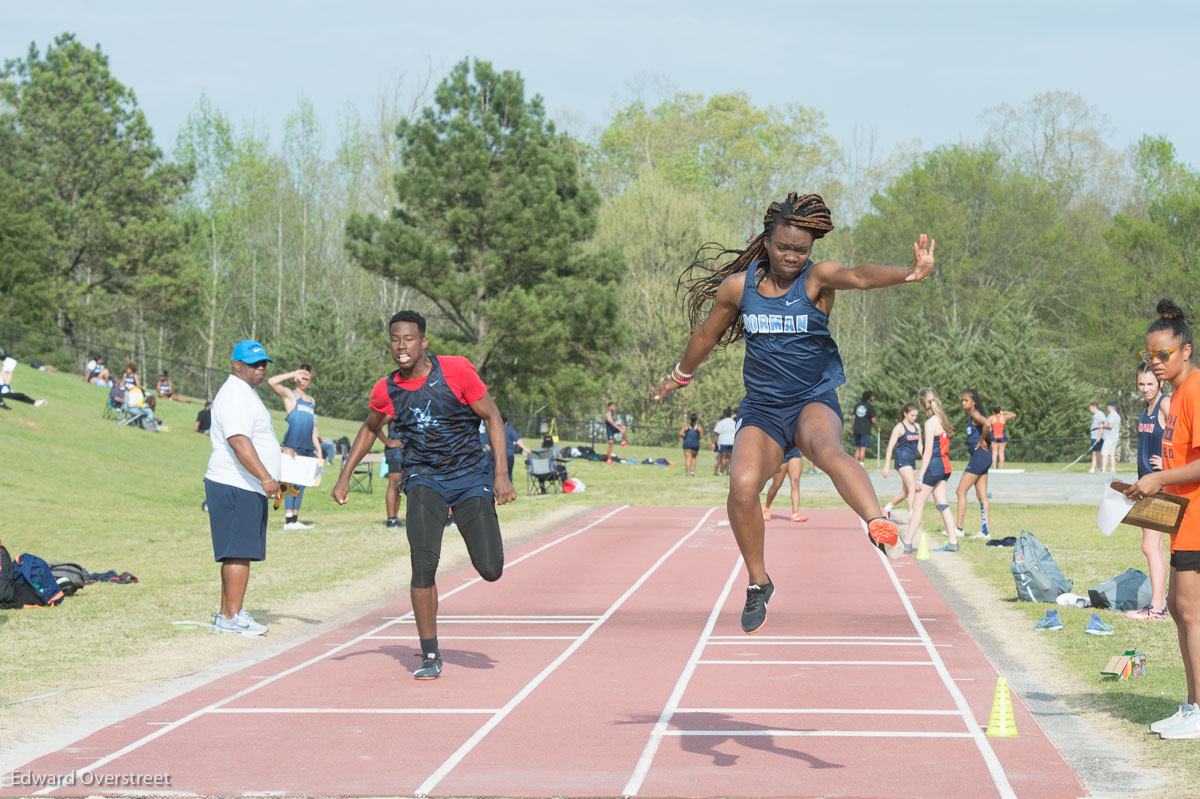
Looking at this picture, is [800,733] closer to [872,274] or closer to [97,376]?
[872,274]

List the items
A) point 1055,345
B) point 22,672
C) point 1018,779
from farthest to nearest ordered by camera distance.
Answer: point 1055,345
point 22,672
point 1018,779

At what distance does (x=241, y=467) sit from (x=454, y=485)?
2.34 meters

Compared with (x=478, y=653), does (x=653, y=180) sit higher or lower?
higher

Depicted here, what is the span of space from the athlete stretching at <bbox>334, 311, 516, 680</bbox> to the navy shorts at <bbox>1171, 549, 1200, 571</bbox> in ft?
12.5

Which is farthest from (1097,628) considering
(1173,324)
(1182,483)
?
(1173,324)

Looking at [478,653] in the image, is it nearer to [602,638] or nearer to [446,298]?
[602,638]

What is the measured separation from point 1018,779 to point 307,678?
4644 millimetres

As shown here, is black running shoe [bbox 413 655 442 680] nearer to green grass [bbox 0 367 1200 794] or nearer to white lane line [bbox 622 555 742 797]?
white lane line [bbox 622 555 742 797]

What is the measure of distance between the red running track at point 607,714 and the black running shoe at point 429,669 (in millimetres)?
80

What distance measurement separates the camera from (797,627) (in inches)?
421

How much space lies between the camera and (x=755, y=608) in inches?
235

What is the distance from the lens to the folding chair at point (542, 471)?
2570 centimetres

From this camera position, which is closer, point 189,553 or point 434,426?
point 434,426

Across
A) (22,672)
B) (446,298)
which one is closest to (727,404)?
(446,298)
